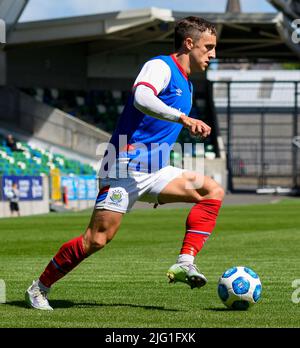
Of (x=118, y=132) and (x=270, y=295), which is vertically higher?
(x=118, y=132)

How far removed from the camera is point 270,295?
9961 millimetres

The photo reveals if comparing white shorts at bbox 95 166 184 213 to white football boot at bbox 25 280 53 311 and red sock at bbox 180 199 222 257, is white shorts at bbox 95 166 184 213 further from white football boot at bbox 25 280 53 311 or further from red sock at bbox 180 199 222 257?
white football boot at bbox 25 280 53 311

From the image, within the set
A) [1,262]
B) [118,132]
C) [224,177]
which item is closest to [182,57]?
[118,132]

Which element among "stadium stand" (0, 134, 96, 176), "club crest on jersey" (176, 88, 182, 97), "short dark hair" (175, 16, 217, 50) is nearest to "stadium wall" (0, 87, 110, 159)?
"stadium stand" (0, 134, 96, 176)

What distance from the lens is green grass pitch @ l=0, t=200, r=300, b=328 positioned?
26.6ft

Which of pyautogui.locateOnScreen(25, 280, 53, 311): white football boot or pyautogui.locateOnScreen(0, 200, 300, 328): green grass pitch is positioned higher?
pyautogui.locateOnScreen(25, 280, 53, 311): white football boot

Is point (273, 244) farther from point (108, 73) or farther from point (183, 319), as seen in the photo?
point (108, 73)

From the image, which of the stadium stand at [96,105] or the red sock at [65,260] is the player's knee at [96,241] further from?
the stadium stand at [96,105]

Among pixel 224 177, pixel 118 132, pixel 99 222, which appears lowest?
pixel 224 177

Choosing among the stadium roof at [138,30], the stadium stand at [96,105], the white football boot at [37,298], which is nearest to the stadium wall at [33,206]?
the stadium roof at [138,30]

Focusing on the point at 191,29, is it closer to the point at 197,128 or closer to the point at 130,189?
the point at 197,128

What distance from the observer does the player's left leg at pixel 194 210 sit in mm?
8578
